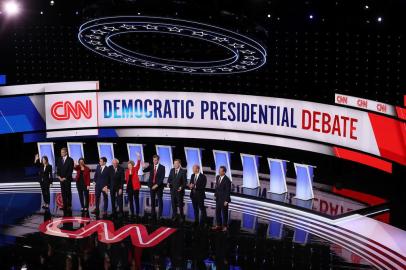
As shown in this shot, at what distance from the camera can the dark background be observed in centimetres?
1393

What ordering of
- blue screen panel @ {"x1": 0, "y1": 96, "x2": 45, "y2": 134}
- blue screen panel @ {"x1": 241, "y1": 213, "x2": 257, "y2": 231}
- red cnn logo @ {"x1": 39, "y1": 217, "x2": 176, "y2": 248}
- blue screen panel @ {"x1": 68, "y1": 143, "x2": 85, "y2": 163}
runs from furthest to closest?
1. blue screen panel @ {"x1": 0, "y1": 96, "x2": 45, "y2": 134}
2. blue screen panel @ {"x1": 68, "y1": 143, "x2": 85, "y2": 163}
3. blue screen panel @ {"x1": 241, "y1": 213, "x2": 257, "y2": 231}
4. red cnn logo @ {"x1": 39, "y1": 217, "x2": 176, "y2": 248}

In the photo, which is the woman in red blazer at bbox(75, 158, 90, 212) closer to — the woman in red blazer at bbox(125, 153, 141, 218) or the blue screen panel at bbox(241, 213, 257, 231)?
the woman in red blazer at bbox(125, 153, 141, 218)

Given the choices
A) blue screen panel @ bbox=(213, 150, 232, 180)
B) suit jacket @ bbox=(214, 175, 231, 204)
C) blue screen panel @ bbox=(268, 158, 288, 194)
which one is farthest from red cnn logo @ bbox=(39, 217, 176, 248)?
blue screen panel @ bbox=(213, 150, 232, 180)

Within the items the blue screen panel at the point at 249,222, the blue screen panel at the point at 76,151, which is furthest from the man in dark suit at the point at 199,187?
the blue screen panel at the point at 76,151

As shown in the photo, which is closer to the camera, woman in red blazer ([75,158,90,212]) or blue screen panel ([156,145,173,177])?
woman in red blazer ([75,158,90,212])

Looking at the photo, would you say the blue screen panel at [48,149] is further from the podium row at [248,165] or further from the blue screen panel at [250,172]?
the blue screen panel at [250,172]

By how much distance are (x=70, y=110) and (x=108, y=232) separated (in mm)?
7313

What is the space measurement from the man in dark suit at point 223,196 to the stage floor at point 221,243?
27 cm

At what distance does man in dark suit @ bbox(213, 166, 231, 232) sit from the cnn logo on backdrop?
760cm

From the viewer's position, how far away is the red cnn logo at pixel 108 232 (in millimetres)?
10438

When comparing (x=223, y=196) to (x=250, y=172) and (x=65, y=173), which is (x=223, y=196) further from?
(x=65, y=173)

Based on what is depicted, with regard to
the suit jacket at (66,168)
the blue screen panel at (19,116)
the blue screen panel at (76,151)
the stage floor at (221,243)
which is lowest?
the stage floor at (221,243)

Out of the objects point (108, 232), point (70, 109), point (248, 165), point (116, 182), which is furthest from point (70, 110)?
point (108, 232)

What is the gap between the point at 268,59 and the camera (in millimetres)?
16125
